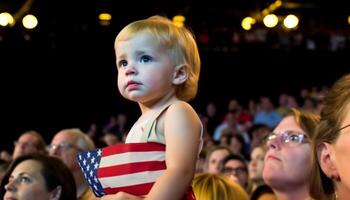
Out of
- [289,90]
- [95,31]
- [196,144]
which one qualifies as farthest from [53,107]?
[196,144]

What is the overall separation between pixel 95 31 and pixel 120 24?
1.47 ft

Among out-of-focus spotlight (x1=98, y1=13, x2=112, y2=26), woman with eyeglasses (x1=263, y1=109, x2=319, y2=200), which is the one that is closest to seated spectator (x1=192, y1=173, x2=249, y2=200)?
woman with eyeglasses (x1=263, y1=109, x2=319, y2=200)

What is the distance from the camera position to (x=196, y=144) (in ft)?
7.62

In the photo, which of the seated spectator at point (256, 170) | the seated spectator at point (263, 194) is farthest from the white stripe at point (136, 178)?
the seated spectator at point (256, 170)

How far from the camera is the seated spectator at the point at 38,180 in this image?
12.2ft

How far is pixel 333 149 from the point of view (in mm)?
2242

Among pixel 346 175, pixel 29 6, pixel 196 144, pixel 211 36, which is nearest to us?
pixel 346 175

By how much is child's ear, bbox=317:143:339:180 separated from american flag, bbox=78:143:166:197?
430 mm

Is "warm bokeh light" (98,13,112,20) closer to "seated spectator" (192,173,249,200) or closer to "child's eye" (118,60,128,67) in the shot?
"seated spectator" (192,173,249,200)

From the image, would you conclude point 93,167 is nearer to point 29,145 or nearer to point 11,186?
point 11,186

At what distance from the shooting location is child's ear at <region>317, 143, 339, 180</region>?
2258mm

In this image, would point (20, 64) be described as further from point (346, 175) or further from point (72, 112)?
point (346, 175)

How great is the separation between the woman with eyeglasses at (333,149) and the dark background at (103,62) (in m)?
11.4

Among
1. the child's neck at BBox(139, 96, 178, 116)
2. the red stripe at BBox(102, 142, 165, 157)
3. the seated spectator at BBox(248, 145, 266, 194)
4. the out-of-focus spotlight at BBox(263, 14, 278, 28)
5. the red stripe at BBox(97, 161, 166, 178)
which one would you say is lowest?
the red stripe at BBox(97, 161, 166, 178)
